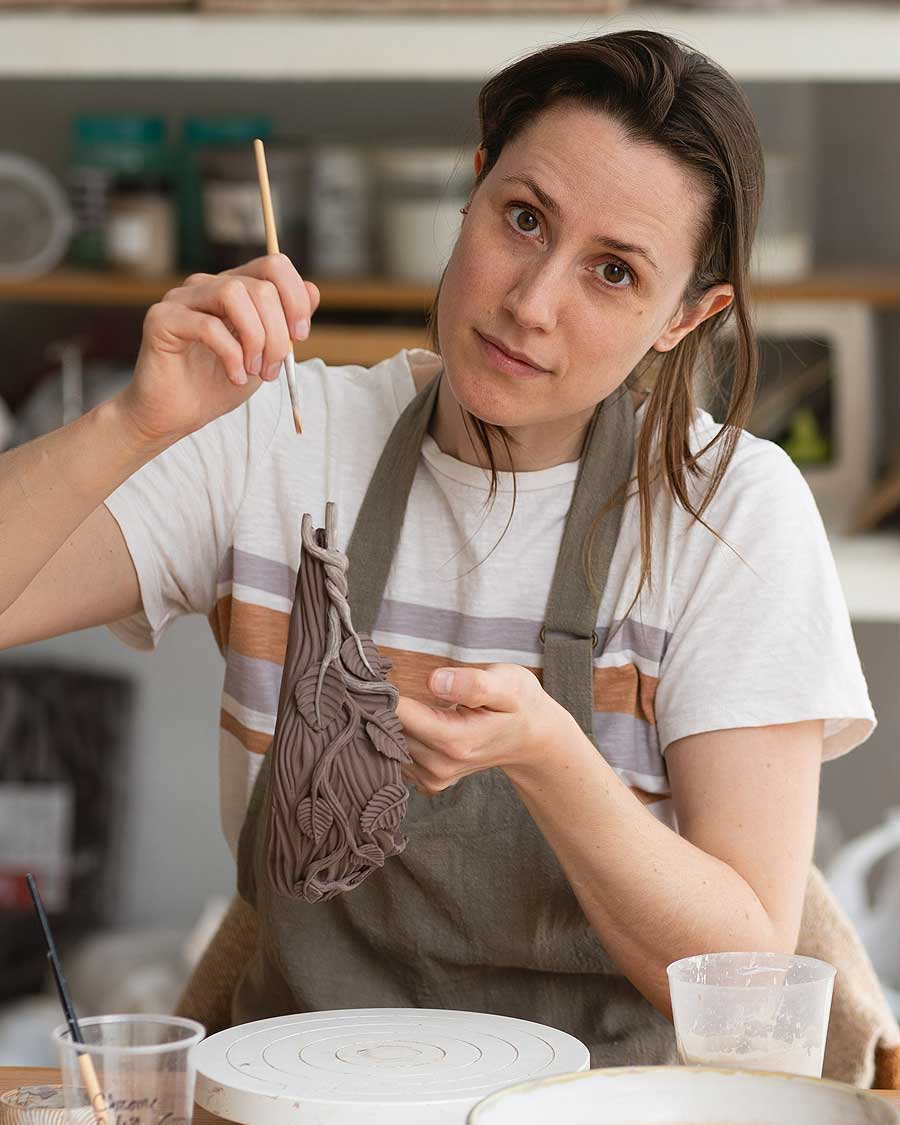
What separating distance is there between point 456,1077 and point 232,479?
24.1 inches

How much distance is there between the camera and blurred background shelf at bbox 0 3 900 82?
6.24ft

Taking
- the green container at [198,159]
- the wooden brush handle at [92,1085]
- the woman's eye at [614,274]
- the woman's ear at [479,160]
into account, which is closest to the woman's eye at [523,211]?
the woman's eye at [614,274]

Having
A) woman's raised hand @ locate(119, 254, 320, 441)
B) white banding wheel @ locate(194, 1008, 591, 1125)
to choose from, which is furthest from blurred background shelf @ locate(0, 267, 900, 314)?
white banding wheel @ locate(194, 1008, 591, 1125)

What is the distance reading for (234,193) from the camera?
209 cm

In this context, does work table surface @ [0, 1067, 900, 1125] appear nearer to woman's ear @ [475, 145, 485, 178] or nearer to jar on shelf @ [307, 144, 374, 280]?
woman's ear @ [475, 145, 485, 178]

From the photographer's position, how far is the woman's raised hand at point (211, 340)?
0.97 meters

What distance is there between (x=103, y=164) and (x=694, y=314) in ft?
4.21

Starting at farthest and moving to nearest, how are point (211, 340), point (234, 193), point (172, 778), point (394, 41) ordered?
point (172, 778) < point (234, 193) < point (394, 41) < point (211, 340)

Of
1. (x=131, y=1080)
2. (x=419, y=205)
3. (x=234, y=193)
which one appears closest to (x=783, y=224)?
(x=419, y=205)

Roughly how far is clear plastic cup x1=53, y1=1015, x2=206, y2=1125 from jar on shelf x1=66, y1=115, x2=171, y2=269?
1.70 meters

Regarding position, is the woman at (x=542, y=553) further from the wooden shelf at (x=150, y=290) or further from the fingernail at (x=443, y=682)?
the wooden shelf at (x=150, y=290)

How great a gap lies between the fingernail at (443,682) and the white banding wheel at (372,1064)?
→ 0.21 m

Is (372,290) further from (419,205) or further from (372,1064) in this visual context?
(372,1064)

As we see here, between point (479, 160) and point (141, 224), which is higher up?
point (141, 224)
